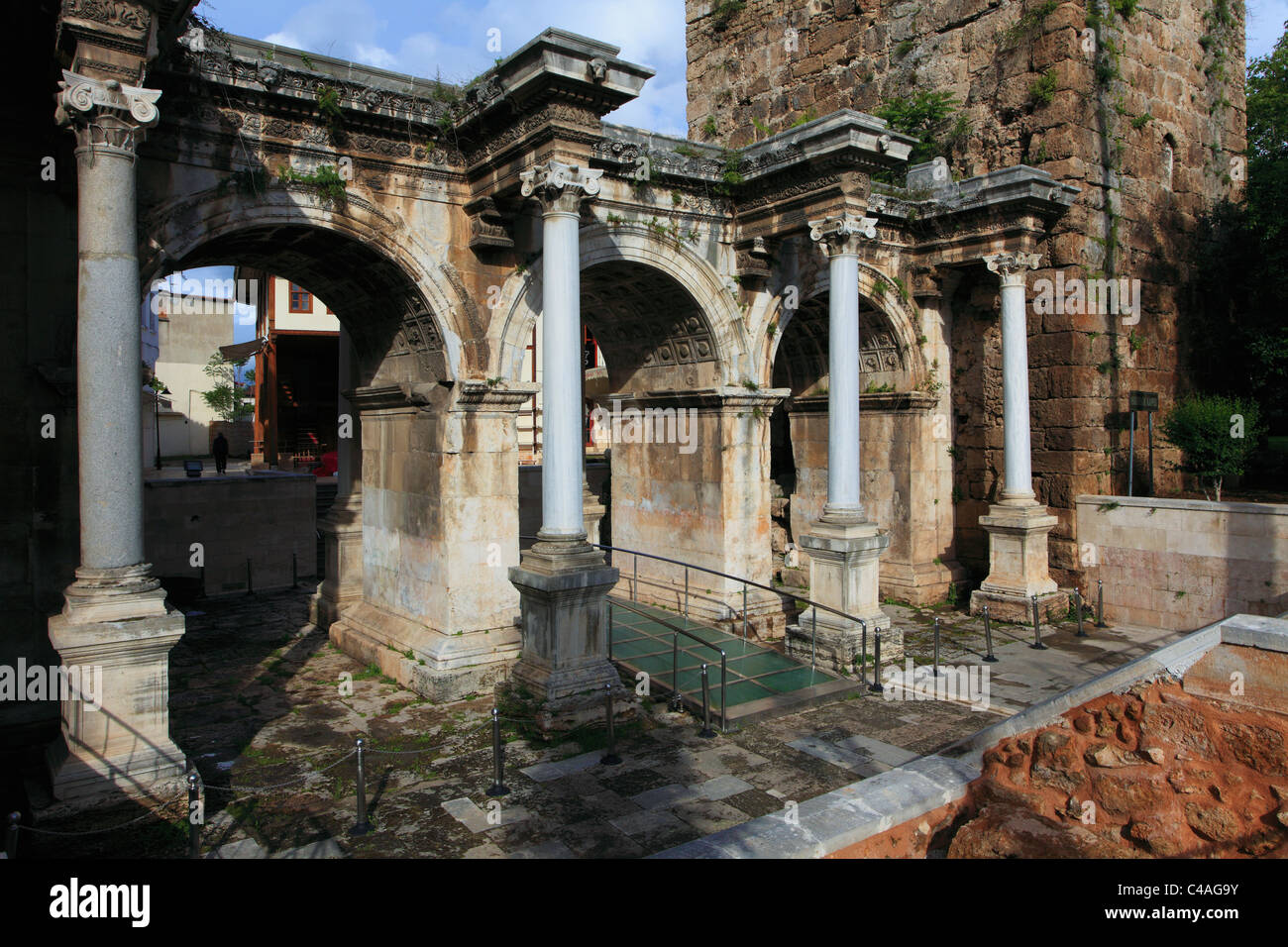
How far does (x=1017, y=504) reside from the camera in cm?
1395

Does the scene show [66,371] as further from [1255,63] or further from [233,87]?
[1255,63]

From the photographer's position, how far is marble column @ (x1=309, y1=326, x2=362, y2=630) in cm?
1236

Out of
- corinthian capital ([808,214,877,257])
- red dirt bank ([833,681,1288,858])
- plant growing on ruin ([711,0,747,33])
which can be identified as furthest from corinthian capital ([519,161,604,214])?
plant growing on ruin ([711,0,747,33])

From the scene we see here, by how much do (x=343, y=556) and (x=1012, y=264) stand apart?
37.0ft

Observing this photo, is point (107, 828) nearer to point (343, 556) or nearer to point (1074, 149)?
point (343, 556)

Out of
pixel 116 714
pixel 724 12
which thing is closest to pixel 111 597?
pixel 116 714

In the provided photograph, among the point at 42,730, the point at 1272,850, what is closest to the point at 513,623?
the point at 42,730

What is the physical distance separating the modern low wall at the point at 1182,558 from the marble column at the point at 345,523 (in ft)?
38.5

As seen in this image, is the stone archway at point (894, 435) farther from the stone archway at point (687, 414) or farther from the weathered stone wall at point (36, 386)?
the weathered stone wall at point (36, 386)

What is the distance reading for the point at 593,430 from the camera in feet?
107

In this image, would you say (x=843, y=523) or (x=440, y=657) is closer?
(x=440, y=657)

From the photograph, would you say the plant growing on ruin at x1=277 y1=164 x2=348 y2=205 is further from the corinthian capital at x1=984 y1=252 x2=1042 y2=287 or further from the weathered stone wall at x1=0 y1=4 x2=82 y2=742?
the corinthian capital at x1=984 y1=252 x2=1042 y2=287

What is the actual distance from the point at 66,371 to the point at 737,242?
8.67 meters
